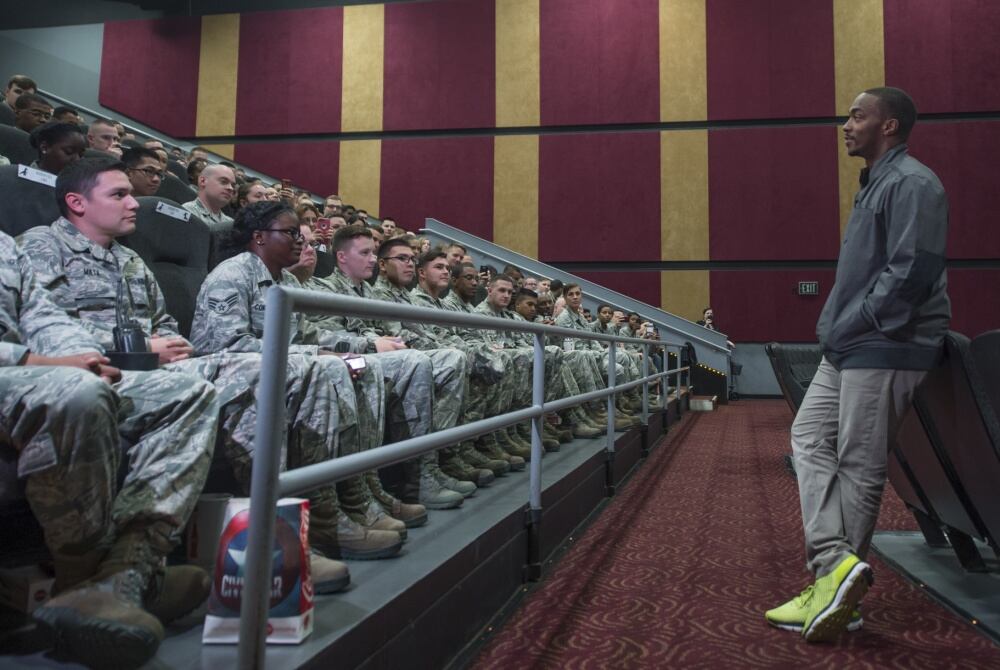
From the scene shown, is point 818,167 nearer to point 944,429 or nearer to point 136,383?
point 944,429

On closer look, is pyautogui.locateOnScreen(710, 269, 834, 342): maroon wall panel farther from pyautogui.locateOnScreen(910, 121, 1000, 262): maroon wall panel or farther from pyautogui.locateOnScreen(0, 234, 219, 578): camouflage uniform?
pyautogui.locateOnScreen(0, 234, 219, 578): camouflage uniform

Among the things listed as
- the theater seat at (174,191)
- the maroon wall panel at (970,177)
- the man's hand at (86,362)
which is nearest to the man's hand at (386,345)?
the man's hand at (86,362)

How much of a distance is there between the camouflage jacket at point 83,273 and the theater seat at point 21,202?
0.16m

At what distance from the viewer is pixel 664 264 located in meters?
8.80

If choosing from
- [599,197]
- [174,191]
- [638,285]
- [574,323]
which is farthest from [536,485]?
[599,197]

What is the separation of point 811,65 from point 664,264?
2706 mm

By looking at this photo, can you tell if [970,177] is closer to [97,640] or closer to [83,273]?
[83,273]

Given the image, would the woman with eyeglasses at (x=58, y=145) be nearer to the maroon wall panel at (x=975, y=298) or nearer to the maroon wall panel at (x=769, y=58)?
the maroon wall panel at (x=769, y=58)

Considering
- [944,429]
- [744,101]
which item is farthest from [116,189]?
[744,101]

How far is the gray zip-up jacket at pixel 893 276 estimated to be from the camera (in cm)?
150

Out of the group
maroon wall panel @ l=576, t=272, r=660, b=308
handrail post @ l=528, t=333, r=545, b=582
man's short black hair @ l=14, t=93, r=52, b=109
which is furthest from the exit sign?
man's short black hair @ l=14, t=93, r=52, b=109

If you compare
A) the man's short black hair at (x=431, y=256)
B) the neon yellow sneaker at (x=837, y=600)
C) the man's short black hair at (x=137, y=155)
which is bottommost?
the neon yellow sneaker at (x=837, y=600)

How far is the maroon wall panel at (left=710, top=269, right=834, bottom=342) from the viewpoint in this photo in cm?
848

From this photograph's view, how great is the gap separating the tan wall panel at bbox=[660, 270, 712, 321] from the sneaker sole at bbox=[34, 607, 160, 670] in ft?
27.0
